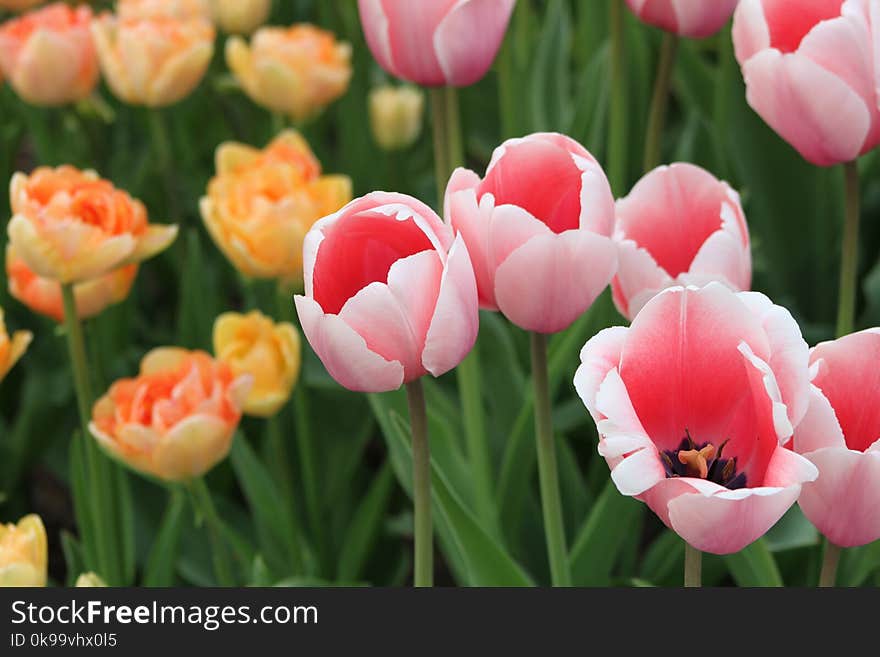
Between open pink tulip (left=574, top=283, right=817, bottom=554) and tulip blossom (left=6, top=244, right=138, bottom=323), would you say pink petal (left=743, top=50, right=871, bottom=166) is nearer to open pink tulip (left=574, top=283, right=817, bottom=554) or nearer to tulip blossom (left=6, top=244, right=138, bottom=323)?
open pink tulip (left=574, top=283, right=817, bottom=554)

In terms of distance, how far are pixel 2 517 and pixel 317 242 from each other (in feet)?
3.35

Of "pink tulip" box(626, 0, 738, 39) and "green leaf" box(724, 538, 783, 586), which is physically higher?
"pink tulip" box(626, 0, 738, 39)

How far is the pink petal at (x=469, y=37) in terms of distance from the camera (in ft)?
2.85

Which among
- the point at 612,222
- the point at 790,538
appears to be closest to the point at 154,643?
the point at 612,222

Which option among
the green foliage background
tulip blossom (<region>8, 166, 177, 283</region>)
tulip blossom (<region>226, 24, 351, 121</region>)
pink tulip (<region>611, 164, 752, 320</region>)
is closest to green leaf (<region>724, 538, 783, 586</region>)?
the green foliage background

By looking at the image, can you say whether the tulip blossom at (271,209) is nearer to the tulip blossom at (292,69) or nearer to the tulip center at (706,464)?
the tulip blossom at (292,69)

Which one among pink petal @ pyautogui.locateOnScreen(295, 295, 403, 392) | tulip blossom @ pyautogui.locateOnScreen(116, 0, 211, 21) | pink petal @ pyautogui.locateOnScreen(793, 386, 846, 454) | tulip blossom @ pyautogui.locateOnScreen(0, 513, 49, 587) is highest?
tulip blossom @ pyautogui.locateOnScreen(116, 0, 211, 21)

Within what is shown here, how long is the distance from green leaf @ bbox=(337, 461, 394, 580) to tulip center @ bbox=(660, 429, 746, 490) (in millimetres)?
659

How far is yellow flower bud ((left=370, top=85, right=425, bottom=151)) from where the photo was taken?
1.64 meters

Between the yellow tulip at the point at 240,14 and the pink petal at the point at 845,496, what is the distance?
1.30m

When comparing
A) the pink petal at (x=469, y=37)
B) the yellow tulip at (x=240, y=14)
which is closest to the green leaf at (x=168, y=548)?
the pink petal at (x=469, y=37)

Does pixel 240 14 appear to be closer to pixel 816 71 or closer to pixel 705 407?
pixel 816 71

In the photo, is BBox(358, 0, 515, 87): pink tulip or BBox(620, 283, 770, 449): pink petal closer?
BBox(620, 283, 770, 449): pink petal

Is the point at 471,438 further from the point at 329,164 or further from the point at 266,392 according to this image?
→ the point at 329,164
